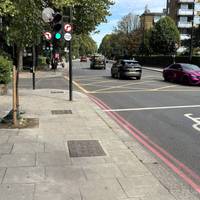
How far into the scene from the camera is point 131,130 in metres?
9.66

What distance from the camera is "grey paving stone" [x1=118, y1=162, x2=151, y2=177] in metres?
5.88

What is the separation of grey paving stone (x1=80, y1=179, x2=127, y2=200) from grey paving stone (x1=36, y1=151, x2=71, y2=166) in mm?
1081

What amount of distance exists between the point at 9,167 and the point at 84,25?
31.8 metres

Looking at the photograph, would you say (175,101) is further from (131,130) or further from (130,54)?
(130,54)

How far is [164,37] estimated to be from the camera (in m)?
61.9

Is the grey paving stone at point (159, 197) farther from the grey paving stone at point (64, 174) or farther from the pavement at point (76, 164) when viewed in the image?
the grey paving stone at point (64, 174)

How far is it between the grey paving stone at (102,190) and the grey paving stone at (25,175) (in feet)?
2.26

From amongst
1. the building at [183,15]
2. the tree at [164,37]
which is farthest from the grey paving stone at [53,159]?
Result: the building at [183,15]

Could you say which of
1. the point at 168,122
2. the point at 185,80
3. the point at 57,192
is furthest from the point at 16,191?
the point at 185,80

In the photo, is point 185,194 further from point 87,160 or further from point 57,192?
point 87,160

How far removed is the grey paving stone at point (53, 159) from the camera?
6.34 metres

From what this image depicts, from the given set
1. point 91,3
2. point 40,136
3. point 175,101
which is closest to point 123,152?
point 40,136

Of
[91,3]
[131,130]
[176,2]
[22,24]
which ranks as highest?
[176,2]

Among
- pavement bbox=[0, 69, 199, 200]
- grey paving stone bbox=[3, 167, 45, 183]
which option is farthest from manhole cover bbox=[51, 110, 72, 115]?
grey paving stone bbox=[3, 167, 45, 183]
